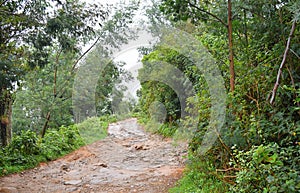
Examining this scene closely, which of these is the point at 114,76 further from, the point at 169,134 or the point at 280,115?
the point at 280,115

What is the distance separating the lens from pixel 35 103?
14.2m

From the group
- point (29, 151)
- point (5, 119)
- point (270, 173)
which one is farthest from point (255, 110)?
point (5, 119)

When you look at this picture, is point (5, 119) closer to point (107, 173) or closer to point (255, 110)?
point (107, 173)

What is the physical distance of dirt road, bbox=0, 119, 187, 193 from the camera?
5.11m

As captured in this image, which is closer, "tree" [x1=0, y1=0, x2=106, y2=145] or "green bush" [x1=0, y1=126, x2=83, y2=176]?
"tree" [x1=0, y1=0, x2=106, y2=145]

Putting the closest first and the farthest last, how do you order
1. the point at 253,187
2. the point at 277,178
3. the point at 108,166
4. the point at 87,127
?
the point at 277,178 < the point at 253,187 < the point at 108,166 < the point at 87,127

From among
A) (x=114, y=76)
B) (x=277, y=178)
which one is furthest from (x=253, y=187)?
(x=114, y=76)

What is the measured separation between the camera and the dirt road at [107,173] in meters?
5.11

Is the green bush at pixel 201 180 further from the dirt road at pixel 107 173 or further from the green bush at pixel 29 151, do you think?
the green bush at pixel 29 151

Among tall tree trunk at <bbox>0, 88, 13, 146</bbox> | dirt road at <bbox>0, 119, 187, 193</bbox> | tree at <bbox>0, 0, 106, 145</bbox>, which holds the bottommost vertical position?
dirt road at <bbox>0, 119, 187, 193</bbox>

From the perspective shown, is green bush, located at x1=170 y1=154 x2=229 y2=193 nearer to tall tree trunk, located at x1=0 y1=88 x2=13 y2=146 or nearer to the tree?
the tree

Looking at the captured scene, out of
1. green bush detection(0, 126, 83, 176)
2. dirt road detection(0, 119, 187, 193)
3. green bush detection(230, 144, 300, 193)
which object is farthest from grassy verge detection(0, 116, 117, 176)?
green bush detection(230, 144, 300, 193)

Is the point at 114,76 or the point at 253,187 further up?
the point at 114,76

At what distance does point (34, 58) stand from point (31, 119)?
33.3ft
